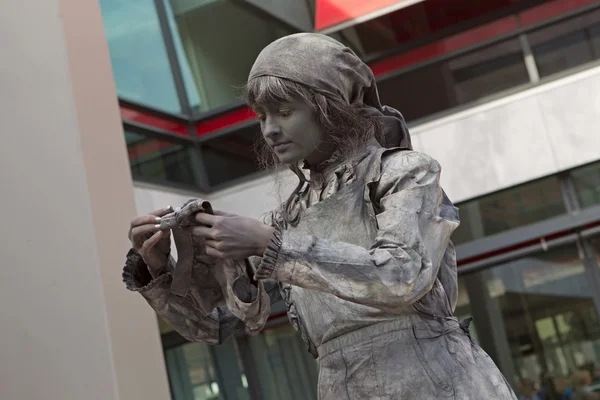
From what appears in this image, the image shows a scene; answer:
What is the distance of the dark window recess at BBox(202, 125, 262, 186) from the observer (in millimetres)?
9234

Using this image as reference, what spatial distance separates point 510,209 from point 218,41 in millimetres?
3263

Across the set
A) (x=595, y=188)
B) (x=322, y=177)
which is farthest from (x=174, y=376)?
(x=322, y=177)

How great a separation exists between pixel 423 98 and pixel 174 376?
11.1ft

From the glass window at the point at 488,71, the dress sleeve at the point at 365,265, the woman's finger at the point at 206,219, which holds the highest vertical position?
the glass window at the point at 488,71

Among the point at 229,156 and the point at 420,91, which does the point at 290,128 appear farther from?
the point at 229,156

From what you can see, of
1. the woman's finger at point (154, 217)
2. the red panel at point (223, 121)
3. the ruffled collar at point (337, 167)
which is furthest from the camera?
the red panel at point (223, 121)

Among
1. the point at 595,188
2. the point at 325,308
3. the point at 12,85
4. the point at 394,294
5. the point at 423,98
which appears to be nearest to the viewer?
the point at 394,294

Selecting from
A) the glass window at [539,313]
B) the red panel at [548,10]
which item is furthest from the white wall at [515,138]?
the glass window at [539,313]

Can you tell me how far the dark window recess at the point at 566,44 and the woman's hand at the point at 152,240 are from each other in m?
6.86

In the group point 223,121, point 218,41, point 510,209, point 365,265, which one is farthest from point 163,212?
point 218,41

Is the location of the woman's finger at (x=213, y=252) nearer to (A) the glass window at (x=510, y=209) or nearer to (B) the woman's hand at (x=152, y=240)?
(B) the woman's hand at (x=152, y=240)

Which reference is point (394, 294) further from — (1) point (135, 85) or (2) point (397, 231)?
(1) point (135, 85)

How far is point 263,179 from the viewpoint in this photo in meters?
9.01

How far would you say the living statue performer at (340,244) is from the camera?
73.4 inches
